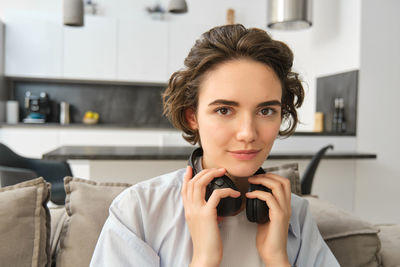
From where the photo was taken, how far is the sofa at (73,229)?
109 cm

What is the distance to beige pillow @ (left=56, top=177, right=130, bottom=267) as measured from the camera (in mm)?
1138

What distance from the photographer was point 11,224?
3.55 feet

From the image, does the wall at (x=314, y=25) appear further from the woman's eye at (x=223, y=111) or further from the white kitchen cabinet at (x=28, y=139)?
the woman's eye at (x=223, y=111)

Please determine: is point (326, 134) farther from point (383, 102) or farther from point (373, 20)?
point (373, 20)

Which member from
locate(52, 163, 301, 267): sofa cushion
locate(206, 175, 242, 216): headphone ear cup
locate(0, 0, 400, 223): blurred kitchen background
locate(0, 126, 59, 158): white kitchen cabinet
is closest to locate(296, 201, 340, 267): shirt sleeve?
locate(206, 175, 242, 216): headphone ear cup

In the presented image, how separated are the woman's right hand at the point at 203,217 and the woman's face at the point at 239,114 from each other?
0.19 ft

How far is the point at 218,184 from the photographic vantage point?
866mm

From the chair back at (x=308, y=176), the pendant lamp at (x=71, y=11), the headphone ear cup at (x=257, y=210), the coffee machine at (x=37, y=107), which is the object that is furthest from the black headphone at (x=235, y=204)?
the coffee machine at (x=37, y=107)

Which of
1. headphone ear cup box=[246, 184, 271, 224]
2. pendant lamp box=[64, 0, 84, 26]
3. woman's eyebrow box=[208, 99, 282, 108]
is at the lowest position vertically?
headphone ear cup box=[246, 184, 271, 224]

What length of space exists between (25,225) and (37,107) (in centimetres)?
405

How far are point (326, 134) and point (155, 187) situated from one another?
2.64m

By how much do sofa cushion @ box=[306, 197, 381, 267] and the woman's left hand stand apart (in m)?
0.47

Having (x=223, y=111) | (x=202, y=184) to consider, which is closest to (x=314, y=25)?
(x=223, y=111)

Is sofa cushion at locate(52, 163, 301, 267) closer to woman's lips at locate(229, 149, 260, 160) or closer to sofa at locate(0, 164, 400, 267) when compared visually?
sofa at locate(0, 164, 400, 267)
